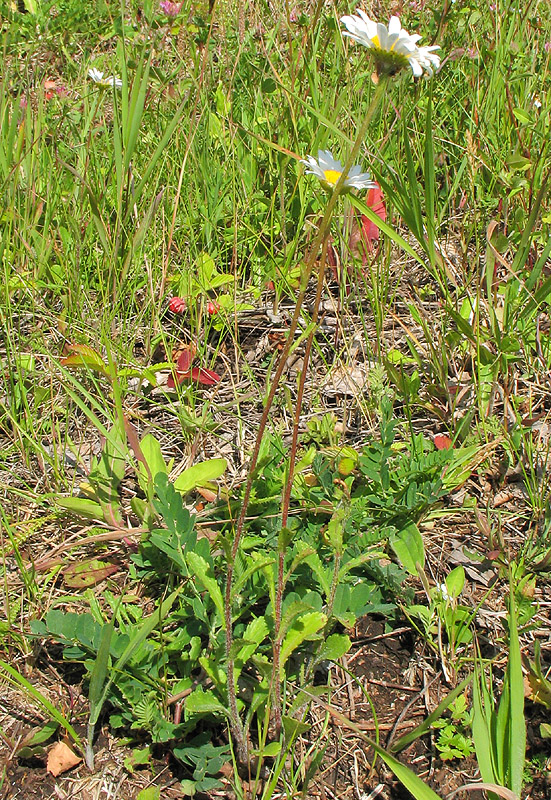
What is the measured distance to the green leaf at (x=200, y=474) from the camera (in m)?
1.42

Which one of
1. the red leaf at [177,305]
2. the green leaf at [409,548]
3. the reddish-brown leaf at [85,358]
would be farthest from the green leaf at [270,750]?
the red leaf at [177,305]

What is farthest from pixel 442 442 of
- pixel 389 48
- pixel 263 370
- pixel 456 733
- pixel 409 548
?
pixel 389 48

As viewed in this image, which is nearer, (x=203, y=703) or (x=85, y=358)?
(x=203, y=703)

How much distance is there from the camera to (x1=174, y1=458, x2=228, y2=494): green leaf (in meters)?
1.42

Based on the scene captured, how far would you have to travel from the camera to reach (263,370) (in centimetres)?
183

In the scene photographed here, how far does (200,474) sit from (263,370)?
0.48m

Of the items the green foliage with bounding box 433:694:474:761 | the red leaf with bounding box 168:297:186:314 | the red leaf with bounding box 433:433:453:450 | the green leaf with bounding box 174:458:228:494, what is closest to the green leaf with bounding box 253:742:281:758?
the green foliage with bounding box 433:694:474:761

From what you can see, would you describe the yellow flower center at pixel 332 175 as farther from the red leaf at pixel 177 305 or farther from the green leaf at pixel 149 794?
the green leaf at pixel 149 794

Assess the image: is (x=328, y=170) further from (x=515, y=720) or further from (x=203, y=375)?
(x=515, y=720)

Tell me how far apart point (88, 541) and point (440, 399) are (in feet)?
2.94

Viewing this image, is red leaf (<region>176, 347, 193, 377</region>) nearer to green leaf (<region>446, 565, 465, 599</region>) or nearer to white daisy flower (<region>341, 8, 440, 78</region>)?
green leaf (<region>446, 565, 465, 599</region>)

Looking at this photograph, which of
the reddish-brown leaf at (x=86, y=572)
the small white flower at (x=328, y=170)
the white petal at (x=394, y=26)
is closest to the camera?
the white petal at (x=394, y=26)

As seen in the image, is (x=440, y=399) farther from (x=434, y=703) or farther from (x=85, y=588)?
(x=85, y=588)

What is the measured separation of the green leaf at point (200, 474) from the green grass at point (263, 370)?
5cm
